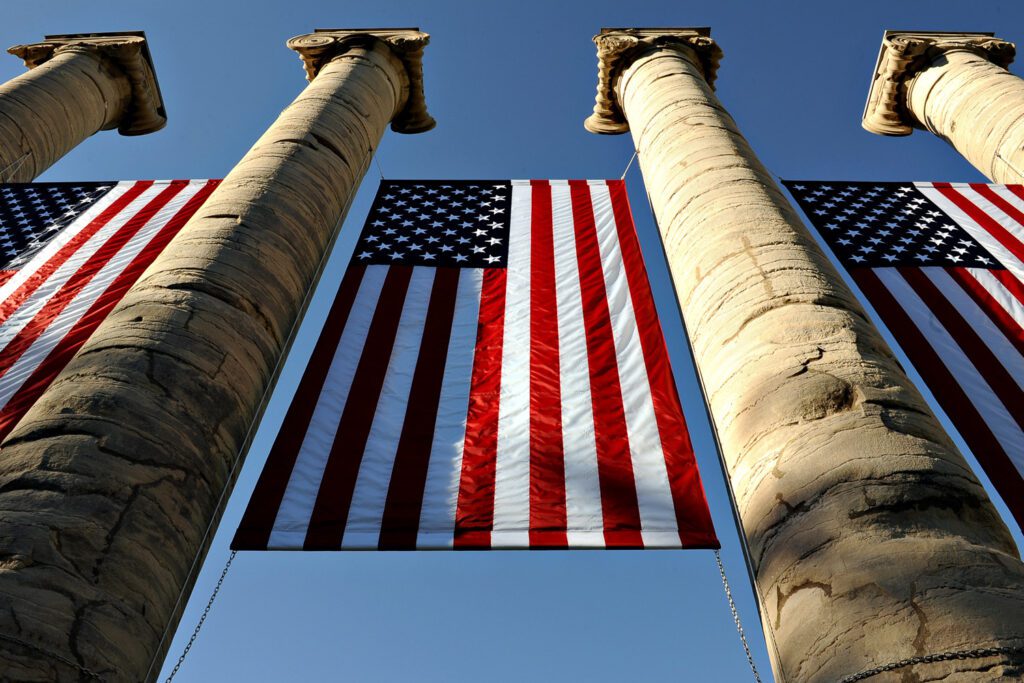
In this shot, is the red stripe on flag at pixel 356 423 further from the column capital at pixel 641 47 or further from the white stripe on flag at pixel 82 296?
the column capital at pixel 641 47

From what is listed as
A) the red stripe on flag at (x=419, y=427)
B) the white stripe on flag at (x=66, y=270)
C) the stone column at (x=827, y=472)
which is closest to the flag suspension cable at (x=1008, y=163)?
the stone column at (x=827, y=472)

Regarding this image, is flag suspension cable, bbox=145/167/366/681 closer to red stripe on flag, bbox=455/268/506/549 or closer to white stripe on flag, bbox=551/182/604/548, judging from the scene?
red stripe on flag, bbox=455/268/506/549

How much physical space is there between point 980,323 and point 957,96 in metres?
8.19

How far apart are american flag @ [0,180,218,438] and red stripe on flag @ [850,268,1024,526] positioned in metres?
7.74

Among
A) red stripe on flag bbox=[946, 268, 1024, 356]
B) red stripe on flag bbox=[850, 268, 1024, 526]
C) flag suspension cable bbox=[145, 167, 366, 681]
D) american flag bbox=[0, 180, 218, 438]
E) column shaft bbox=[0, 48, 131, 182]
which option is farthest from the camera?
column shaft bbox=[0, 48, 131, 182]

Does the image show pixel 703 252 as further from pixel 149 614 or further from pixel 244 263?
pixel 149 614

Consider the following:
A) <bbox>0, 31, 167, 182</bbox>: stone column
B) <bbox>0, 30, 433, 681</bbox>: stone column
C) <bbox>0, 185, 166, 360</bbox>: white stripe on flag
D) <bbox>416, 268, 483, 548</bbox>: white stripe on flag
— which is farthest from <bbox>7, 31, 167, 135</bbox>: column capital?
<bbox>416, 268, 483, 548</bbox>: white stripe on flag

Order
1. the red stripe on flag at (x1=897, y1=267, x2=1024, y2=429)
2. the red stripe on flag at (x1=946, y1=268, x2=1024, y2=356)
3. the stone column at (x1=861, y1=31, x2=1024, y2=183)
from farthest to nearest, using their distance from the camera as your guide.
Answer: the stone column at (x1=861, y1=31, x2=1024, y2=183)
the red stripe on flag at (x1=946, y1=268, x2=1024, y2=356)
the red stripe on flag at (x1=897, y1=267, x2=1024, y2=429)

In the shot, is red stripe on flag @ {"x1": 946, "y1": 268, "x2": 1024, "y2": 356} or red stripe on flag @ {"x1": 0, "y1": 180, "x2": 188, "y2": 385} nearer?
red stripe on flag @ {"x1": 0, "y1": 180, "x2": 188, "y2": 385}

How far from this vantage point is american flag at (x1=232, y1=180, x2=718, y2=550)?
243 inches

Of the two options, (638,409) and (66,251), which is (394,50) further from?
(638,409)

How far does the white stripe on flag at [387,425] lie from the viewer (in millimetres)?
6191

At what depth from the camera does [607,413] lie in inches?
284

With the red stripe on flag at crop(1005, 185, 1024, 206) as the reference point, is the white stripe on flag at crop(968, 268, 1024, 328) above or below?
above
